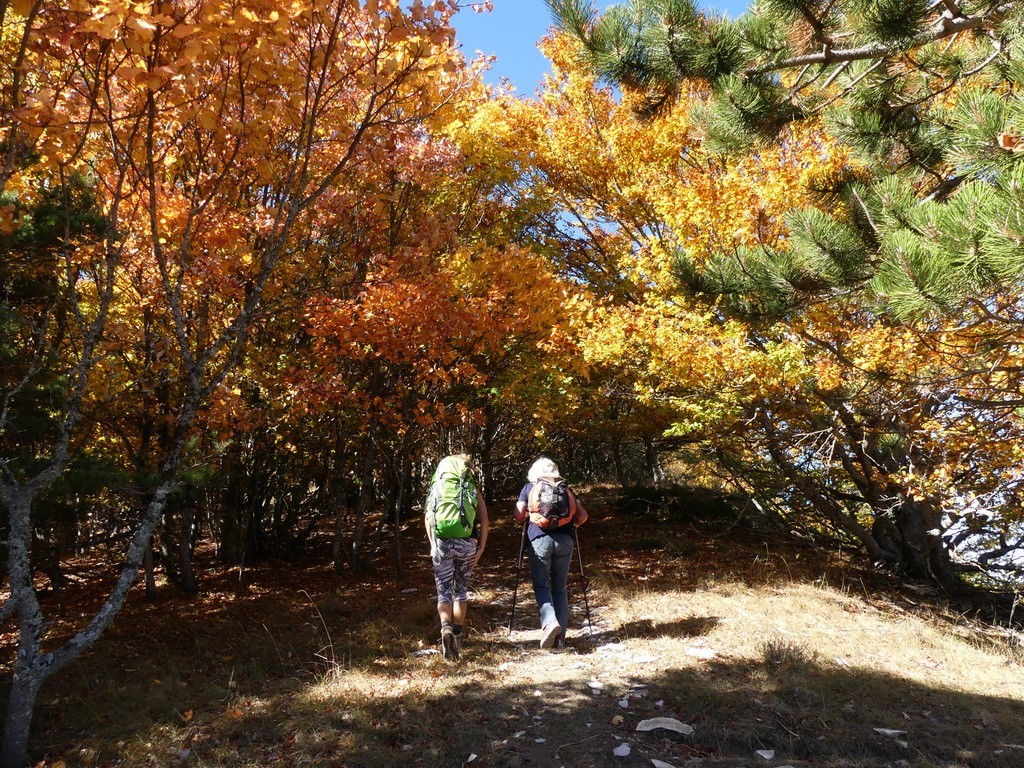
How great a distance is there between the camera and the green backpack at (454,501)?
5637mm

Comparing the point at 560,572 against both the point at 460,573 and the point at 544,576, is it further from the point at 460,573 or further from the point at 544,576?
the point at 460,573

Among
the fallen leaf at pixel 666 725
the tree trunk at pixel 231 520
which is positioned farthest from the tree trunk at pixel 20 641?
the tree trunk at pixel 231 520

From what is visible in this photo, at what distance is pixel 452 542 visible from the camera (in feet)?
18.6

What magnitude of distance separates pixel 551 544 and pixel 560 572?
294 mm

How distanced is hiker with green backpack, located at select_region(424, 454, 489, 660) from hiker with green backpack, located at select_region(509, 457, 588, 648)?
0.53m

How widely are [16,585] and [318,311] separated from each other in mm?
4230

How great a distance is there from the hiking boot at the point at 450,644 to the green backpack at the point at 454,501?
827 millimetres

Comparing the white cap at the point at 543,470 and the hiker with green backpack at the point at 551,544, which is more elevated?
the white cap at the point at 543,470

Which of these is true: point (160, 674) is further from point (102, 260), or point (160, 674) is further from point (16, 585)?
point (102, 260)

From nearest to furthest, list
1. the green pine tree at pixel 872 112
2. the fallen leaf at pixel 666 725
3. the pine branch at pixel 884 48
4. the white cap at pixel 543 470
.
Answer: the green pine tree at pixel 872 112 < the fallen leaf at pixel 666 725 < the pine branch at pixel 884 48 < the white cap at pixel 543 470

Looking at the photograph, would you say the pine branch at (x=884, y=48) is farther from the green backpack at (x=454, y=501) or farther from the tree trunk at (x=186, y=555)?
the tree trunk at (x=186, y=555)

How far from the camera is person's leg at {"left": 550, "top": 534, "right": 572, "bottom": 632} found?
230 inches

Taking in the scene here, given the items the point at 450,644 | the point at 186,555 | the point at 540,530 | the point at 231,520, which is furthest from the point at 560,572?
the point at 231,520

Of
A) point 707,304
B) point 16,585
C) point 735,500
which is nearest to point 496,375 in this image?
point 707,304
